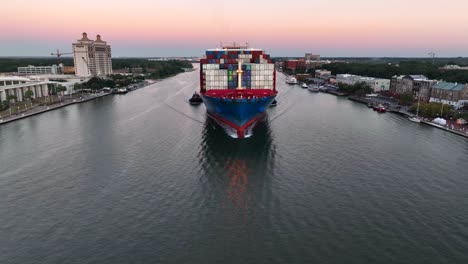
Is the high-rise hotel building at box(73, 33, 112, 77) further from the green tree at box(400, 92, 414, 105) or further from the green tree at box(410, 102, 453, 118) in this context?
the green tree at box(410, 102, 453, 118)

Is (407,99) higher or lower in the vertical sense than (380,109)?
higher

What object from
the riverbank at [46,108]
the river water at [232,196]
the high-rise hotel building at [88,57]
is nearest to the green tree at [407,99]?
the river water at [232,196]

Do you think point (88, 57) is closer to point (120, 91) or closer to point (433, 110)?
point (120, 91)

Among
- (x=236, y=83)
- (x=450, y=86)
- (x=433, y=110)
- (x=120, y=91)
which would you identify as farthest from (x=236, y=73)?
(x=120, y=91)

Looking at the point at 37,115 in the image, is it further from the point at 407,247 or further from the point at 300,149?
the point at 407,247

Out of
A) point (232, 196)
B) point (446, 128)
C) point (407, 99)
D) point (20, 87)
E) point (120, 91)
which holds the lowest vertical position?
point (232, 196)

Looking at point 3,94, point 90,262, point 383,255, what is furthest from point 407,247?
point 3,94

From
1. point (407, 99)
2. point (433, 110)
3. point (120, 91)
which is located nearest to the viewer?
point (433, 110)

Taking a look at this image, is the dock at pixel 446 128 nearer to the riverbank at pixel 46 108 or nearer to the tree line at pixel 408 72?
the tree line at pixel 408 72

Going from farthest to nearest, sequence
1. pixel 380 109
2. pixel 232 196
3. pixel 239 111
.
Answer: pixel 380 109 → pixel 239 111 → pixel 232 196
